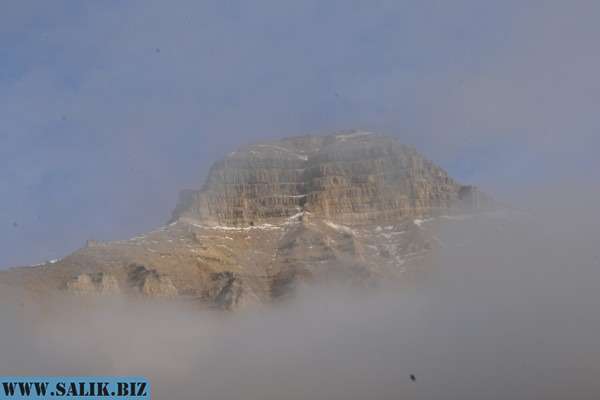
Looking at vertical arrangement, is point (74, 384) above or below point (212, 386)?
above

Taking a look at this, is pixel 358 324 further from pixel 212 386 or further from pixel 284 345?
pixel 212 386

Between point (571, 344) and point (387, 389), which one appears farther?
point (571, 344)

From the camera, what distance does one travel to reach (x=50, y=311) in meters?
190

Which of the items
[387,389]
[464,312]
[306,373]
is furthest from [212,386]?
[464,312]

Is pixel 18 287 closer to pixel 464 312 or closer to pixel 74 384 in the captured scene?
pixel 464 312

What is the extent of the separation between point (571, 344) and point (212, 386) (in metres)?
63.2

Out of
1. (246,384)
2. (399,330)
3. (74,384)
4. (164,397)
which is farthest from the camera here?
(399,330)

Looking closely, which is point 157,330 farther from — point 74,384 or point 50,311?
point 74,384

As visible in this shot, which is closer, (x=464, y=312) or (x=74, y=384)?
(x=74, y=384)

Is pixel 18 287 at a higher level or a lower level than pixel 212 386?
higher

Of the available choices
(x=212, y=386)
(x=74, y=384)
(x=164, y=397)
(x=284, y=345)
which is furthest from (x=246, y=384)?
(x=74, y=384)

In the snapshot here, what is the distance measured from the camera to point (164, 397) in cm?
14375

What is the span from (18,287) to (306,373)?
235 feet

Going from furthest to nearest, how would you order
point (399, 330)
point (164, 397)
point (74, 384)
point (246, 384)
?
point (399, 330) < point (246, 384) < point (164, 397) < point (74, 384)
